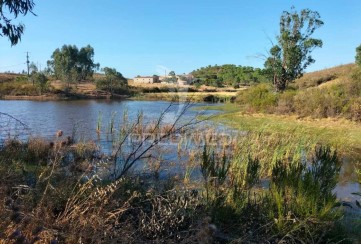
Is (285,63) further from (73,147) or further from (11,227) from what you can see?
(11,227)

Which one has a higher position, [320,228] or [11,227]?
[11,227]

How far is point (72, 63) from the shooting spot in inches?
3964

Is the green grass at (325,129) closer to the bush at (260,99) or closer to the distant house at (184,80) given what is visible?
the bush at (260,99)

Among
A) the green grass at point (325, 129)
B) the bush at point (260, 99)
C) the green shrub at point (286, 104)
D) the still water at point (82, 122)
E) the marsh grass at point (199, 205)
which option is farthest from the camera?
the bush at point (260, 99)

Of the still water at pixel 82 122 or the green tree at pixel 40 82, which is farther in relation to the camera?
the green tree at pixel 40 82

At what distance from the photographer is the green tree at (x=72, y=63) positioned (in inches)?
3561

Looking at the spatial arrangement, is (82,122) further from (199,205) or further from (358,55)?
(358,55)

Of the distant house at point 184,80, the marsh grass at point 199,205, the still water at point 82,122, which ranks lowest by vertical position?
the still water at point 82,122

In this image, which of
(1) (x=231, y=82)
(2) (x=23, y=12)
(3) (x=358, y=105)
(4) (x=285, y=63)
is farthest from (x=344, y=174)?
(1) (x=231, y=82)

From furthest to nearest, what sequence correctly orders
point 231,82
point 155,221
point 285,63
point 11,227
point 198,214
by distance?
point 231,82, point 285,63, point 198,214, point 155,221, point 11,227

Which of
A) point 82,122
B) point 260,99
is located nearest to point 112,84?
point 260,99

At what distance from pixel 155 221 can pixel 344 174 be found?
8.92m

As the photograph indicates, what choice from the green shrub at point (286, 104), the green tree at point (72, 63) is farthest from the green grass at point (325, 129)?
the green tree at point (72, 63)

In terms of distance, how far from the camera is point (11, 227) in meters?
2.24
